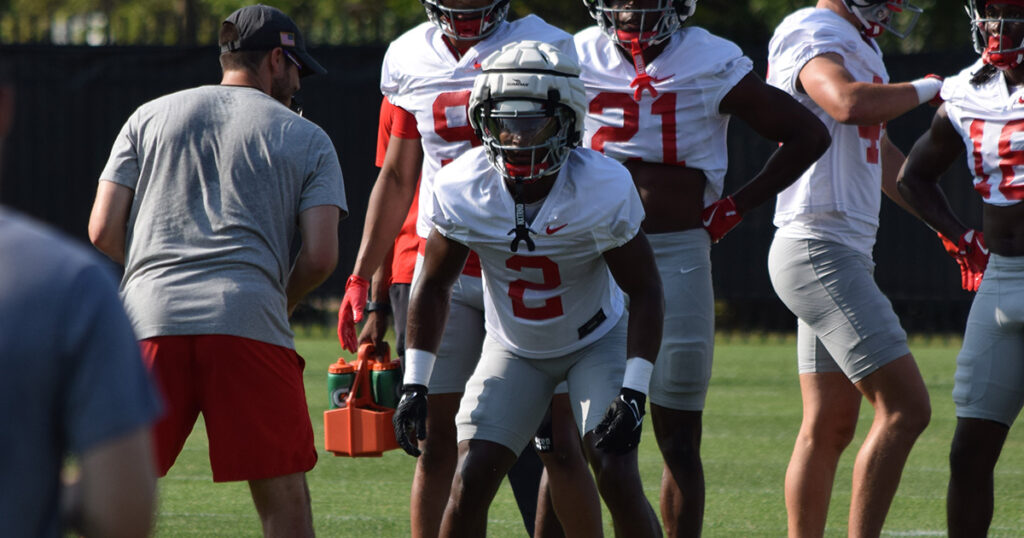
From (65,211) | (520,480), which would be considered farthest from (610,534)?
(65,211)

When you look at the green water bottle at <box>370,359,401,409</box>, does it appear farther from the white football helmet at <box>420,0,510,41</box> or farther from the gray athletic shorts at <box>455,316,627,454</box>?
the white football helmet at <box>420,0,510,41</box>

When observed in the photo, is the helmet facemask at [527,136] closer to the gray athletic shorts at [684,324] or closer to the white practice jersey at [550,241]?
the white practice jersey at [550,241]

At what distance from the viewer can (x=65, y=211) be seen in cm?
1416

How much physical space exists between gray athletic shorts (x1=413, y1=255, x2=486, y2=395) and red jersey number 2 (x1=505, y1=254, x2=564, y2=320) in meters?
0.50

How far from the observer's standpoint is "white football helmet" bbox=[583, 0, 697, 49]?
4516 mm

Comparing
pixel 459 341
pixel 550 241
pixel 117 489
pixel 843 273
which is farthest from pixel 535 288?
pixel 117 489

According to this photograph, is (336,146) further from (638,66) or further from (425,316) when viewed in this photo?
(425,316)

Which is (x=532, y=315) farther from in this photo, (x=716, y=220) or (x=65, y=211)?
(x=65, y=211)

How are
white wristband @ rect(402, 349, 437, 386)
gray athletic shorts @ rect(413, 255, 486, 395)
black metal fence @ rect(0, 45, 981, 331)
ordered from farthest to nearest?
black metal fence @ rect(0, 45, 981, 331), gray athletic shorts @ rect(413, 255, 486, 395), white wristband @ rect(402, 349, 437, 386)

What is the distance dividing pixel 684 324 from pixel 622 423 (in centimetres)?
79

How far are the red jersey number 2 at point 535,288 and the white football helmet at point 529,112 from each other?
0.87 feet

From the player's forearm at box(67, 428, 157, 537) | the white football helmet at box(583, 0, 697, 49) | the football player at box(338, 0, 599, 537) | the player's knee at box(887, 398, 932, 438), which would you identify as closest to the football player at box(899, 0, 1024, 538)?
the player's knee at box(887, 398, 932, 438)

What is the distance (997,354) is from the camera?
14.6 feet

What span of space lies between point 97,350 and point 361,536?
420 cm
